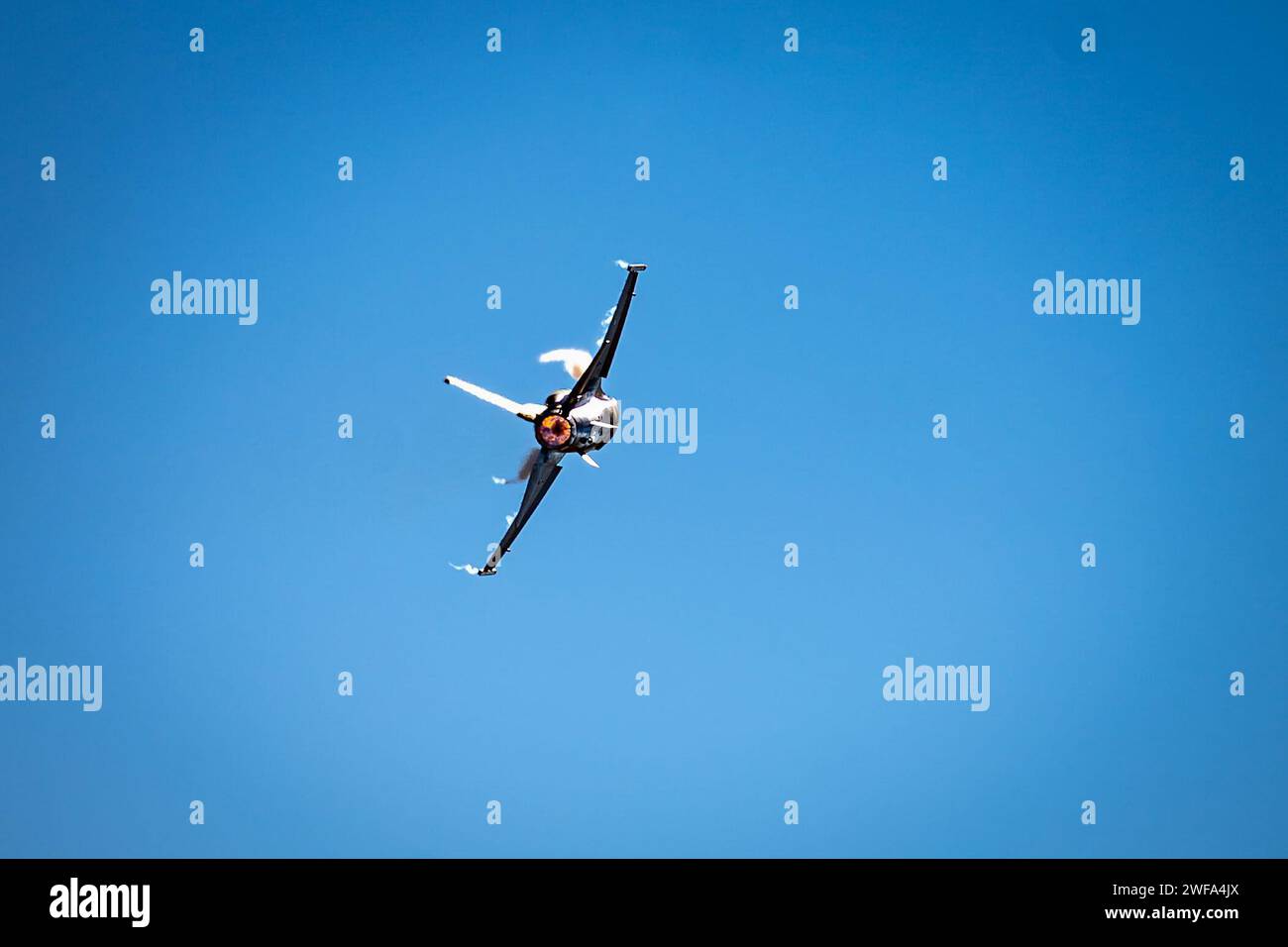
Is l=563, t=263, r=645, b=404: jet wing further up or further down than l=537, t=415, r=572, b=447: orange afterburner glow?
further up

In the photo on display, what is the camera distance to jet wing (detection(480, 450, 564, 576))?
4356 cm

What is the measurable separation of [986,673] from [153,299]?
25.4 meters

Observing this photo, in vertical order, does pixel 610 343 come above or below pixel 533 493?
→ above

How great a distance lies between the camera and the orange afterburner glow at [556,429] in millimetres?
42500

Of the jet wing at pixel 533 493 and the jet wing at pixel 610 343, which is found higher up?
the jet wing at pixel 610 343

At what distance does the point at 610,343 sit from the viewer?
44.0 metres

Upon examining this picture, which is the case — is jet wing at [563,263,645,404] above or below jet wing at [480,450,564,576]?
above

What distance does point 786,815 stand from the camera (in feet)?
169

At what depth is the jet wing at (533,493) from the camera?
43.6m

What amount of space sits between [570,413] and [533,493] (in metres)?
2.52

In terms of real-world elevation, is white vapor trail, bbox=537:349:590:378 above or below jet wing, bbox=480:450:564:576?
above

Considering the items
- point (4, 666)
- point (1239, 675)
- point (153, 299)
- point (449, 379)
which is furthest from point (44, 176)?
point (1239, 675)

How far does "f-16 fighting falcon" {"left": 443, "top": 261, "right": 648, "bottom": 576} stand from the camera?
42.5 m
